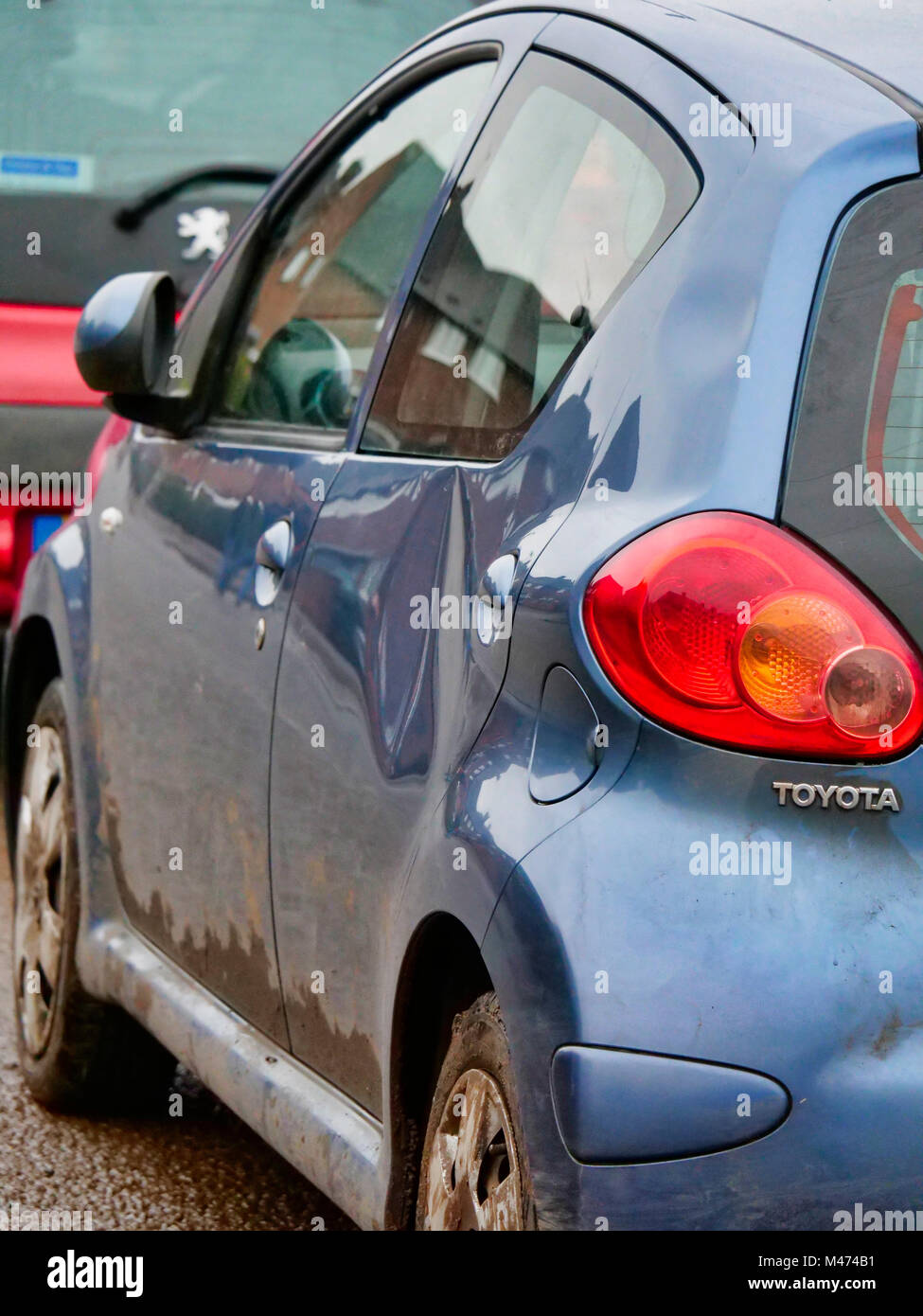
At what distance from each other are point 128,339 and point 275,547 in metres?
0.78

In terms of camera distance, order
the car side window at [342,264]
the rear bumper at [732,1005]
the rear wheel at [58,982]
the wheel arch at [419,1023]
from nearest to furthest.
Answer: the rear bumper at [732,1005], the wheel arch at [419,1023], the car side window at [342,264], the rear wheel at [58,982]

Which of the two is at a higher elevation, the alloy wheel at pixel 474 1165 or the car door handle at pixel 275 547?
the car door handle at pixel 275 547

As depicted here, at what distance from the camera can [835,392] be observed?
7.00 feet

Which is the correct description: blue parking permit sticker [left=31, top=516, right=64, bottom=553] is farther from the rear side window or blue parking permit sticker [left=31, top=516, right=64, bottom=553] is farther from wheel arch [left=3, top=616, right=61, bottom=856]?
the rear side window

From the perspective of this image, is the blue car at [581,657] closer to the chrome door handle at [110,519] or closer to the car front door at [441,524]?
the car front door at [441,524]

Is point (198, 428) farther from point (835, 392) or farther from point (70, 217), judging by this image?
point (70, 217)

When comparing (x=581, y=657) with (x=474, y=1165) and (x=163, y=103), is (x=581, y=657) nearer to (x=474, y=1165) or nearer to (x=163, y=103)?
(x=474, y=1165)

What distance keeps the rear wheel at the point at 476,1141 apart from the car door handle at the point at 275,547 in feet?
2.71

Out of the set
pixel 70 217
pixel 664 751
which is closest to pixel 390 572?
pixel 664 751

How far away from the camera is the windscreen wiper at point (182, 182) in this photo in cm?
704

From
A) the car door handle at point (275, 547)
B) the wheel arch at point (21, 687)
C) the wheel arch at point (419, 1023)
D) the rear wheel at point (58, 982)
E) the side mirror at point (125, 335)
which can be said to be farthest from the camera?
the wheel arch at point (21, 687)

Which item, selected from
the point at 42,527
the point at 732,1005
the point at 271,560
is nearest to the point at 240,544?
the point at 271,560

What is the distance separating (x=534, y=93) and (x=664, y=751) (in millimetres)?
1063

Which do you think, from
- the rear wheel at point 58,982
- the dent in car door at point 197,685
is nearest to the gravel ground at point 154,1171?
the rear wheel at point 58,982
